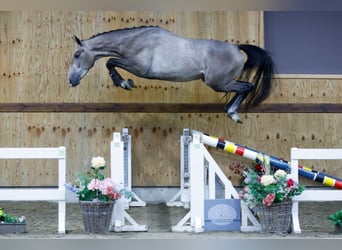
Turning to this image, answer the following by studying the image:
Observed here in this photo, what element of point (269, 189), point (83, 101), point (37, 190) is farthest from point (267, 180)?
point (83, 101)

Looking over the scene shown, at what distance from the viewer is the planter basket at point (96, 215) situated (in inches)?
154

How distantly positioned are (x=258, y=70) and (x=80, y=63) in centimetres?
183

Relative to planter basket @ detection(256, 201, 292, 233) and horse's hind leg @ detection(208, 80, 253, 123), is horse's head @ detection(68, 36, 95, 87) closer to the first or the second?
horse's hind leg @ detection(208, 80, 253, 123)

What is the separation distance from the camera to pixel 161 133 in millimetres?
6258

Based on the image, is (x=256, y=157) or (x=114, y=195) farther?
(x=256, y=157)

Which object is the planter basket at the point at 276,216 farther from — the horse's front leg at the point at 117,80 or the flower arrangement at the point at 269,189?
the horse's front leg at the point at 117,80

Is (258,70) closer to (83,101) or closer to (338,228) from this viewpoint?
(83,101)

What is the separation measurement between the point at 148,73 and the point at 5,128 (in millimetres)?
1796

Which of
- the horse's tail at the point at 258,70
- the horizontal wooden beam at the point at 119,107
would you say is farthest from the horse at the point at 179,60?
the horizontal wooden beam at the point at 119,107

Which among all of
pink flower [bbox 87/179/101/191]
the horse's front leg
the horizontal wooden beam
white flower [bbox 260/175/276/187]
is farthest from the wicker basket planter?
the horse's front leg

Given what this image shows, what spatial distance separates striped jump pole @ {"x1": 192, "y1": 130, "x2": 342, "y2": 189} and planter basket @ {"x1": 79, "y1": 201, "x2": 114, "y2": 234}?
175cm

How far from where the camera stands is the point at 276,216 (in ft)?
13.1

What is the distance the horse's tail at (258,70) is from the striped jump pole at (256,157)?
0.55 metres

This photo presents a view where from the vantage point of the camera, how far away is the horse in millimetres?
5629
